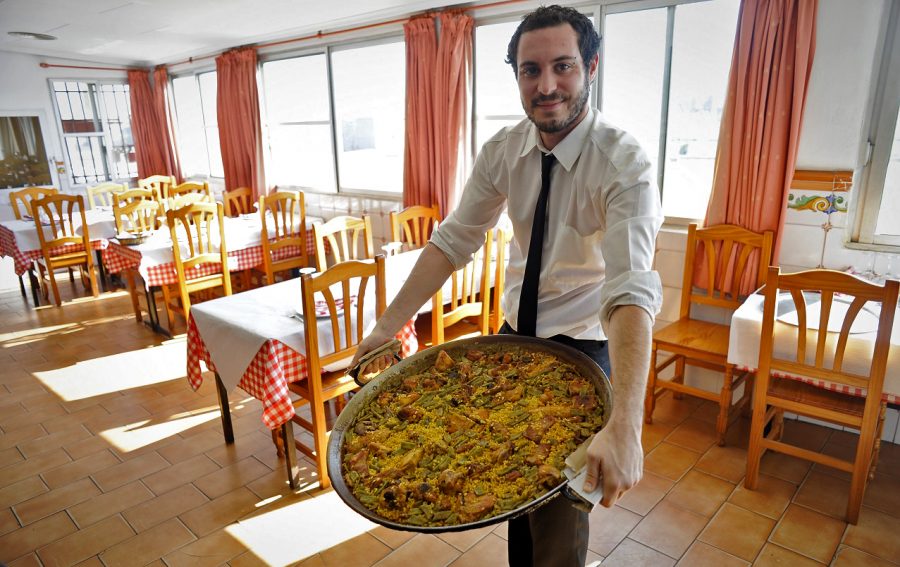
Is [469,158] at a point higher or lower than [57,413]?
higher

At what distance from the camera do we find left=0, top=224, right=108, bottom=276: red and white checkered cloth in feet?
15.5

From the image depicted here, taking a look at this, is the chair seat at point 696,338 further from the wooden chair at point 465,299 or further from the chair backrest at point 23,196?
the chair backrest at point 23,196

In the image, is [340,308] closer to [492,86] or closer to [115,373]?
[115,373]

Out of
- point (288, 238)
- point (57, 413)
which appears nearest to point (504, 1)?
point (288, 238)

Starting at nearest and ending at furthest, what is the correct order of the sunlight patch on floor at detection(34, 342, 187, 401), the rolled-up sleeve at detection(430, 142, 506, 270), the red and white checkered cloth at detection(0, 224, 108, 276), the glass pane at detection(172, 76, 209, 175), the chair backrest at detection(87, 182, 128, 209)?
the rolled-up sleeve at detection(430, 142, 506, 270) → the sunlight patch on floor at detection(34, 342, 187, 401) → the red and white checkered cloth at detection(0, 224, 108, 276) → the chair backrest at detection(87, 182, 128, 209) → the glass pane at detection(172, 76, 209, 175)

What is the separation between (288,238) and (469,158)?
5.50ft

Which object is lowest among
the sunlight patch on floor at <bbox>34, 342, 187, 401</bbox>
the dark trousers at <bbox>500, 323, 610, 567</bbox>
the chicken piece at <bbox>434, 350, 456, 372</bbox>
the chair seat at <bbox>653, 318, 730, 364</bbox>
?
the sunlight patch on floor at <bbox>34, 342, 187, 401</bbox>

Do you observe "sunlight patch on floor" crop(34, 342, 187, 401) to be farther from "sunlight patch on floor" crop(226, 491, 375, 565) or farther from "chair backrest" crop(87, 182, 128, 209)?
"chair backrest" crop(87, 182, 128, 209)

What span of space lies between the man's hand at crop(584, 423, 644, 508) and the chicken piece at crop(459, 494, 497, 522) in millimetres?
148

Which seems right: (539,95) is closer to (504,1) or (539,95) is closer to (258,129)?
(504,1)

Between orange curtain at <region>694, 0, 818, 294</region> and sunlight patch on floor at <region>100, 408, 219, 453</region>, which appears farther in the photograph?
sunlight patch on floor at <region>100, 408, 219, 453</region>

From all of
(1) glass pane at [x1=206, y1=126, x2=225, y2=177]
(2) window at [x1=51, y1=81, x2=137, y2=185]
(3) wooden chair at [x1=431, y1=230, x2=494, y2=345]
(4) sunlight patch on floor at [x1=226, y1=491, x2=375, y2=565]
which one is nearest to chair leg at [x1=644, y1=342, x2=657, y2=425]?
(3) wooden chair at [x1=431, y1=230, x2=494, y2=345]

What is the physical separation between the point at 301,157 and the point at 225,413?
12.1 feet

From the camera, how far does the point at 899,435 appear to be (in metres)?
2.69
